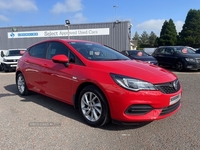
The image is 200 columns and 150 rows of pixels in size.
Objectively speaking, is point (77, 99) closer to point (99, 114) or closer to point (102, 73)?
point (99, 114)

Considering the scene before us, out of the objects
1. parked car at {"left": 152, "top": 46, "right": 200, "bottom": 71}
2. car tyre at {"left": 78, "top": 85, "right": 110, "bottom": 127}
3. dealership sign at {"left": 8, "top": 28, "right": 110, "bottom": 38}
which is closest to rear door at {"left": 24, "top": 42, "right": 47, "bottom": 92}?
car tyre at {"left": 78, "top": 85, "right": 110, "bottom": 127}

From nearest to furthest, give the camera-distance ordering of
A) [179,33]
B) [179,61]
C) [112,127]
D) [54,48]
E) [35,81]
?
[112,127], [54,48], [35,81], [179,61], [179,33]

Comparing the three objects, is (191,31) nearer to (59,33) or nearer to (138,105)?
(59,33)

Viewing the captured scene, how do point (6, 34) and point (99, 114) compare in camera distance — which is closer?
point (99, 114)

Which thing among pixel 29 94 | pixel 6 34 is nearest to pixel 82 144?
pixel 29 94

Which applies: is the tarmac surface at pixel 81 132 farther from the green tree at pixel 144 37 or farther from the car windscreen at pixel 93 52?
the green tree at pixel 144 37

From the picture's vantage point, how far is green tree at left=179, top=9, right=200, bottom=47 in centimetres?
4697

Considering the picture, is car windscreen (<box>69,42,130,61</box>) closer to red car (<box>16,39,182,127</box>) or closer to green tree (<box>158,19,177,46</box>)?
red car (<box>16,39,182,127</box>)

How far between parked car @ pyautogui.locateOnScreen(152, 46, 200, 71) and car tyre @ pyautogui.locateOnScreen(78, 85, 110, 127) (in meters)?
8.76

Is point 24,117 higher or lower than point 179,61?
lower

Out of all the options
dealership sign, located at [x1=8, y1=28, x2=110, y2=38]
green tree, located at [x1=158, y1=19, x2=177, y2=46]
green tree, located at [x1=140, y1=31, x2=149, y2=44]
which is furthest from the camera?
green tree, located at [x1=140, y1=31, x2=149, y2=44]

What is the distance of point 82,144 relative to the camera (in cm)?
288

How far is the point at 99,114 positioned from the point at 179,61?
9.16 meters

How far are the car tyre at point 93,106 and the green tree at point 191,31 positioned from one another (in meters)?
48.9
